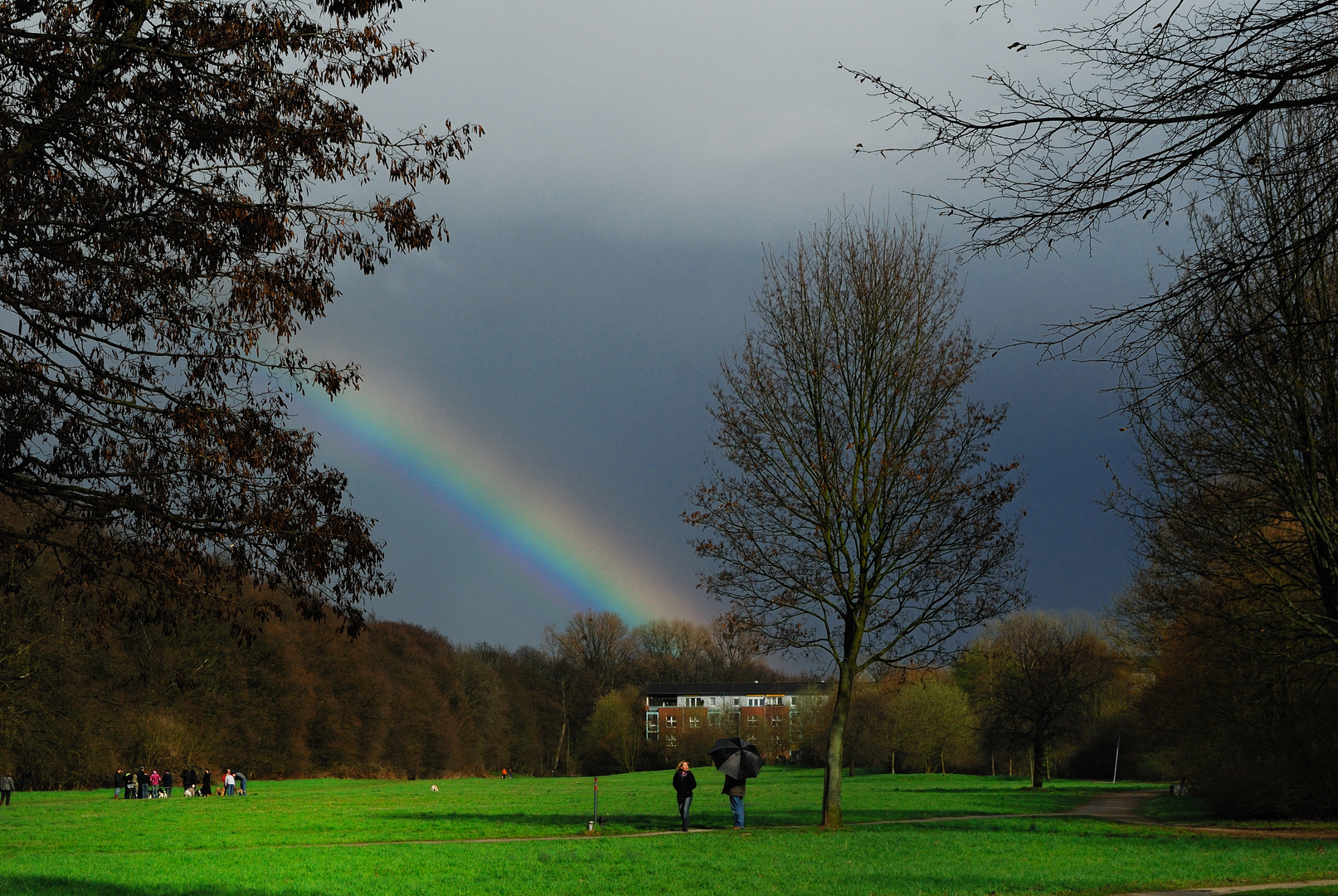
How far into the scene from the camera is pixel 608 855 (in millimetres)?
16469

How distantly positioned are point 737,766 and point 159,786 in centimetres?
3390

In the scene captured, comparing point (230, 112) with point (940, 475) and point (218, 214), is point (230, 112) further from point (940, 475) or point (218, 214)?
point (940, 475)

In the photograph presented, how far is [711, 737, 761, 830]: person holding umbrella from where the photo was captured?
904 inches

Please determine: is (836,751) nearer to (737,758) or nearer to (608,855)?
(737,758)

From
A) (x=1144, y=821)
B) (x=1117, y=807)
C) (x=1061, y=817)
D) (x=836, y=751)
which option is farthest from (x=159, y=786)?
→ (x=1144, y=821)

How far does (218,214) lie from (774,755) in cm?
10429

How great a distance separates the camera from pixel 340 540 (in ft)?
28.6

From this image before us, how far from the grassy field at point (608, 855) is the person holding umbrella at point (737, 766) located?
681mm

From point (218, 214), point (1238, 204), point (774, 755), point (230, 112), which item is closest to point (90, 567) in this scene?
point (218, 214)

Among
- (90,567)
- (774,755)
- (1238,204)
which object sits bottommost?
(774,755)

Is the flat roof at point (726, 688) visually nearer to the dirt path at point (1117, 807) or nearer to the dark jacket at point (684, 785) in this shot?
the dirt path at point (1117, 807)

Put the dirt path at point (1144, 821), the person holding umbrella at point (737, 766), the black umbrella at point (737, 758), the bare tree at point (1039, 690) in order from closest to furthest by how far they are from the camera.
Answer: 1. the dirt path at point (1144, 821)
2. the person holding umbrella at point (737, 766)
3. the black umbrella at point (737, 758)
4. the bare tree at point (1039, 690)

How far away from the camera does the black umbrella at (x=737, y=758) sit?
75.9 ft

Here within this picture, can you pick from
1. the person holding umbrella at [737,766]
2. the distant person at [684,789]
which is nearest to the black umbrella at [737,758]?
the person holding umbrella at [737,766]
